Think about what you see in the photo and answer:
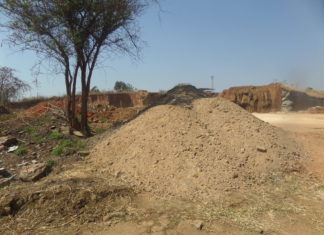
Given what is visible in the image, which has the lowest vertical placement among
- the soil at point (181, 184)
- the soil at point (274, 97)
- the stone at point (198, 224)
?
the stone at point (198, 224)

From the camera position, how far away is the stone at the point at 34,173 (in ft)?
14.5

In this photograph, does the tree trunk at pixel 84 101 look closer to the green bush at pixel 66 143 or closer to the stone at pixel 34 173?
the green bush at pixel 66 143

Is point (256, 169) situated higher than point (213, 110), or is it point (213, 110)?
point (213, 110)

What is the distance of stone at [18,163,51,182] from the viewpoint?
4406mm

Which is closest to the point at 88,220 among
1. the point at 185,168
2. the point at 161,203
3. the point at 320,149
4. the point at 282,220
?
the point at 161,203

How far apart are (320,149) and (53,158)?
553cm

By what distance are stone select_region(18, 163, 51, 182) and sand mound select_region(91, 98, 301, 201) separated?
85cm

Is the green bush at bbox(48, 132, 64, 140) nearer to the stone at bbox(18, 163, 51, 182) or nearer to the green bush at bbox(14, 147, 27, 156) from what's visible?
the green bush at bbox(14, 147, 27, 156)

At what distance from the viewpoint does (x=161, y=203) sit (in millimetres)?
3627

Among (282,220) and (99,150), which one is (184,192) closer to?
(282,220)

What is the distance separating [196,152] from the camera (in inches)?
184

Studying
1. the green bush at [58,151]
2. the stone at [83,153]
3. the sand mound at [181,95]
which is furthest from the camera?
the sand mound at [181,95]

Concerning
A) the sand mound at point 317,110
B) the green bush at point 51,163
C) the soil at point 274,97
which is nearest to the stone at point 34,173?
the green bush at point 51,163

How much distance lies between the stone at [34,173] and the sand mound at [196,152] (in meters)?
0.85
